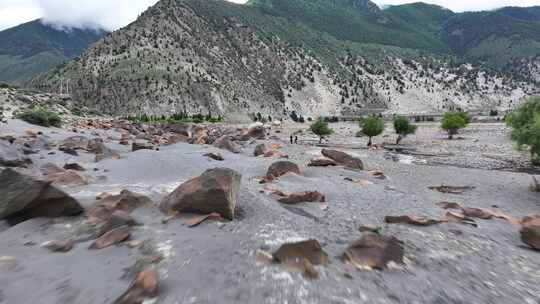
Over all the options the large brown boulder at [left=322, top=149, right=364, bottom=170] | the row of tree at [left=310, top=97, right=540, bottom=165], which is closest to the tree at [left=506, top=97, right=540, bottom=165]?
the row of tree at [left=310, top=97, right=540, bottom=165]

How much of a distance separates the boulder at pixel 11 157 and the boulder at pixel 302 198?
36.1 feet

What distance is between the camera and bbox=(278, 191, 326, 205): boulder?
1248cm

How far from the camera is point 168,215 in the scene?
968 centimetres

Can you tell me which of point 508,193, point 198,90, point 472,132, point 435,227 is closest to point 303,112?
point 198,90

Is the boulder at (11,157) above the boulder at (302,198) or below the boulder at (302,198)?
above

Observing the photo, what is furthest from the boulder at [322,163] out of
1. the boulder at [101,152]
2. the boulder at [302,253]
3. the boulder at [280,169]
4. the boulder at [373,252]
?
the boulder at [302,253]

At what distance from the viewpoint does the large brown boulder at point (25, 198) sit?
9.01 m

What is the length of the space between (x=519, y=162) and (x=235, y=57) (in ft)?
478

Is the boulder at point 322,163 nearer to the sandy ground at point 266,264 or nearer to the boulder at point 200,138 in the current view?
the sandy ground at point 266,264

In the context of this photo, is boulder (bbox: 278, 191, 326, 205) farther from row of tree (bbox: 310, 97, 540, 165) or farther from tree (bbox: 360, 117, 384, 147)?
tree (bbox: 360, 117, 384, 147)

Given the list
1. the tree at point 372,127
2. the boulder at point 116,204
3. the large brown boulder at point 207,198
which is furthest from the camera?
the tree at point 372,127

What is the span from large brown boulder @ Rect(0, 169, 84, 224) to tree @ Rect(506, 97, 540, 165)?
28.2 m

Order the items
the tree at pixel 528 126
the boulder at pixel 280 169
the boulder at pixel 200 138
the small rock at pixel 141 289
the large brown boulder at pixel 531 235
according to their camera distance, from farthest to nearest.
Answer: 1. the boulder at pixel 200 138
2. the tree at pixel 528 126
3. the boulder at pixel 280 169
4. the large brown boulder at pixel 531 235
5. the small rock at pixel 141 289

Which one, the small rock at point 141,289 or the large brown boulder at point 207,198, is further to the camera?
the large brown boulder at point 207,198
